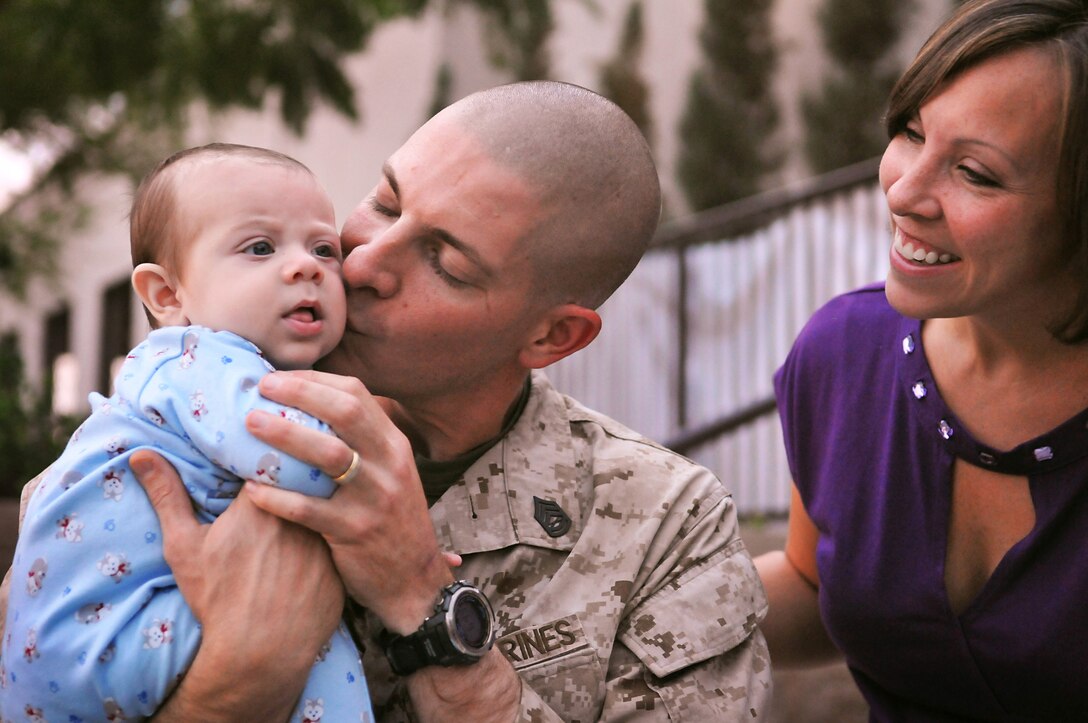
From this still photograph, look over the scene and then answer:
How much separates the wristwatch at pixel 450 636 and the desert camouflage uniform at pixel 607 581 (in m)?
0.14

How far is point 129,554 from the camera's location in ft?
6.03

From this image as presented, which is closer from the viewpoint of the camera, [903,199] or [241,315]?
[241,315]

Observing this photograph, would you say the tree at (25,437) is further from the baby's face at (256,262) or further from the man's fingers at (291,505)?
the man's fingers at (291,505)

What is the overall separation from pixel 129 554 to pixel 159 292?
0.45m

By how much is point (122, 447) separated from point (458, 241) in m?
0.65

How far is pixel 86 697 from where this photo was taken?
5.89ft

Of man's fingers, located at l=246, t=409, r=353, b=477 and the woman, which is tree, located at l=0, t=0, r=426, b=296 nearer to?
the woman

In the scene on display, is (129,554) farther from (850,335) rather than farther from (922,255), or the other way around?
(850,335)

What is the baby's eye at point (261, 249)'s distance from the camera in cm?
201

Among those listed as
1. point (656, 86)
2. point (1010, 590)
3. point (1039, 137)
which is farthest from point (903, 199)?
point (656, 86)

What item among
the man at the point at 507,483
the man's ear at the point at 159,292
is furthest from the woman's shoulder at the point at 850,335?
the man's ear at the point at 159,292

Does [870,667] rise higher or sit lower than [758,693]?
lower

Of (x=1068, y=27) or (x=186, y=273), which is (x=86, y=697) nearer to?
(x=186, y=273)

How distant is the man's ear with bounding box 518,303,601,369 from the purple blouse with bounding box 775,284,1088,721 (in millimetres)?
597
